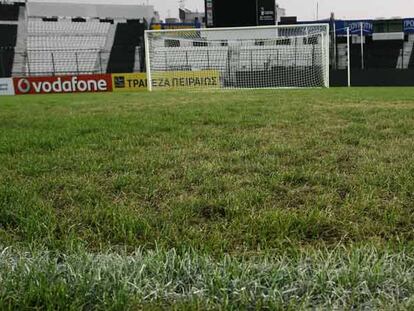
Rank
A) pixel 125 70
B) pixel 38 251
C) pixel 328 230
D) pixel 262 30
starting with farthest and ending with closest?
pixel 125 70 < pixel 262 30 < pixel 328 230 < pixel 38 251

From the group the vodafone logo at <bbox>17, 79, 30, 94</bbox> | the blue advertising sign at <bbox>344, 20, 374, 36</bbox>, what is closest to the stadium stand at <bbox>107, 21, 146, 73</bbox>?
the vodafone logo at <bbox>17, 79, 30, 94</bbox>

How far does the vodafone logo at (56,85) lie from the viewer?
27766mm

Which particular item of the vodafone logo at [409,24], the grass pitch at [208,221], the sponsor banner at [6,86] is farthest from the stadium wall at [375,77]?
the grass pitch at [208,221]

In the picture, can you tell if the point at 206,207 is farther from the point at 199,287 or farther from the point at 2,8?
the point at 2,8

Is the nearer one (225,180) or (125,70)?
(225,180)

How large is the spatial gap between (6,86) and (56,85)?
269 centimetres

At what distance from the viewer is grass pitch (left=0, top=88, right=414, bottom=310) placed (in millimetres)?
2137

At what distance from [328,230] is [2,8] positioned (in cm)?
4603

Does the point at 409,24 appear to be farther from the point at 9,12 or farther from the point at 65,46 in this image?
the point at 9,12

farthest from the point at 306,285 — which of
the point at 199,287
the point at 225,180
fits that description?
the point at 225,180

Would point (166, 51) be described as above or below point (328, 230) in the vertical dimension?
above

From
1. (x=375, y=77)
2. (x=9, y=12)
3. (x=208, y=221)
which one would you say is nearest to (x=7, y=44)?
(x=9, y=12)

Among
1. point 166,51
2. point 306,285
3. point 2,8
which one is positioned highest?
point 2,8

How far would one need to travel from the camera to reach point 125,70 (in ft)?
120
